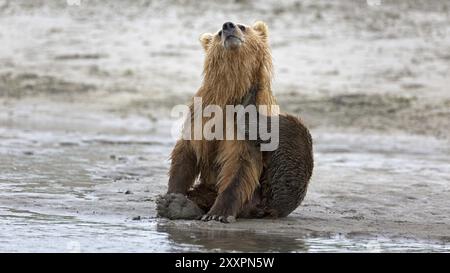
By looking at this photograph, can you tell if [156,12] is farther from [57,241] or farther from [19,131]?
[57,241]

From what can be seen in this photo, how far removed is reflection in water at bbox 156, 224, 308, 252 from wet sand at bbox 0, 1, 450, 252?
0.5 inches

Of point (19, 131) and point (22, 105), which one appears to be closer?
point (19, 131)

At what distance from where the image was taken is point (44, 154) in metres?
11.2

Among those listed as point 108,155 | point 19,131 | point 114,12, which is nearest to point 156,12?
point 114,12

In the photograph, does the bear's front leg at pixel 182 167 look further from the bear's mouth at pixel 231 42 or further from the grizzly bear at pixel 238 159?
the bear's mouth at pixel 231 42

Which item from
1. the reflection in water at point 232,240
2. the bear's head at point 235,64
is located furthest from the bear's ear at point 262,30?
the reflection in water at point 232,240

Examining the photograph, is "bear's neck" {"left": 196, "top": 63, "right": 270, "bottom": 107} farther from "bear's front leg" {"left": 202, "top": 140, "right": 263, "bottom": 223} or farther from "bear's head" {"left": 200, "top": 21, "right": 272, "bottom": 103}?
"bear's front leg" {"left": 202, "top": 140, "right": 263, "bottom": 223}

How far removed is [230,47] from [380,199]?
2.15 m

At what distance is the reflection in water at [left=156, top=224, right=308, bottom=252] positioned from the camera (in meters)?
6.76

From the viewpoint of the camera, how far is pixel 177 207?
7.45m

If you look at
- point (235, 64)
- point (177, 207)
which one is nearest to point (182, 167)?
point (177, 207)

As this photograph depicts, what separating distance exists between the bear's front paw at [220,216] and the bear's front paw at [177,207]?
9 cm

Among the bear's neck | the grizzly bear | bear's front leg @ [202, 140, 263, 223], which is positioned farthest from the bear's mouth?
bear's front leg @ [202, 140, 263, 223]

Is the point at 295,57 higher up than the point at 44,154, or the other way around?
the point at 295,57
